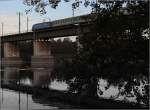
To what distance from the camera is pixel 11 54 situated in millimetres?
81688

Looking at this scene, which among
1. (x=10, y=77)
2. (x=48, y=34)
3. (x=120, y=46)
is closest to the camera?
(x=120, y=46)

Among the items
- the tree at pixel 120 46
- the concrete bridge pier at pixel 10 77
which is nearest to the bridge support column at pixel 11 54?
the concrete bridge pier at pixel 10 77

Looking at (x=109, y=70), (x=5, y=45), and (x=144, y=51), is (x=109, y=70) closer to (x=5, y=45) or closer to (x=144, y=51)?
(x=144, y=51)

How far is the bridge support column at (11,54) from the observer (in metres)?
77.2

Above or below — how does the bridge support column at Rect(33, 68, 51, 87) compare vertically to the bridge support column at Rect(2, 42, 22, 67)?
below

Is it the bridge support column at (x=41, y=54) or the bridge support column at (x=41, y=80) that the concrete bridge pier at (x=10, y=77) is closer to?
the bridge support column at (x=41, y=80)

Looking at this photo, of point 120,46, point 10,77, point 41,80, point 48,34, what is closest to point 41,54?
point 48,34

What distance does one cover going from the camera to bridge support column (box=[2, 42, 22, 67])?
253ft

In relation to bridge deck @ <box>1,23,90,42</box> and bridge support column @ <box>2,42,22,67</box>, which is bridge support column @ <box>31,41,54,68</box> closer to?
bridge deck @ <box>1,23,90,42</box>

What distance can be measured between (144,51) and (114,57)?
3.11 ft

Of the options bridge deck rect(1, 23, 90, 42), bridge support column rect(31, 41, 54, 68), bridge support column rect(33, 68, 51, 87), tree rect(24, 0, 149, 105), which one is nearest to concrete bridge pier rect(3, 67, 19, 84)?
bridge support column rect(33, 68, 51, 87)

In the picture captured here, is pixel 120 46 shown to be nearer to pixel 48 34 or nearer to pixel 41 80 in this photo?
pixel 41 80

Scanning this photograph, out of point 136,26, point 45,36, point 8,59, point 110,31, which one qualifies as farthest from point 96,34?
point 8,59

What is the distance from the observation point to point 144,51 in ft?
34.2
